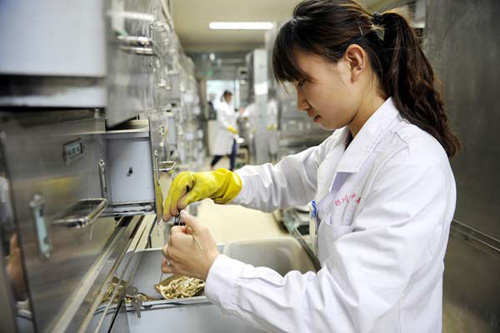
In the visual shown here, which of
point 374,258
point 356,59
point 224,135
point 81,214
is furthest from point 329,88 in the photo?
point 224,135

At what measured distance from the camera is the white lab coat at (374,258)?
672mm

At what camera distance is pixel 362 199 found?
2.67 feet

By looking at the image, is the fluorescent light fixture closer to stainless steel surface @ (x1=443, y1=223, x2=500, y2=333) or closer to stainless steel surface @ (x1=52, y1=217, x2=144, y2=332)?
stainless steel surface @ (x1=443, y1=223, x2=500, y2=333)

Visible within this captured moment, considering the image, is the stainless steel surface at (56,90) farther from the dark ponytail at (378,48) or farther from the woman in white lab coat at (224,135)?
the woman in white lab coat at (224,135)

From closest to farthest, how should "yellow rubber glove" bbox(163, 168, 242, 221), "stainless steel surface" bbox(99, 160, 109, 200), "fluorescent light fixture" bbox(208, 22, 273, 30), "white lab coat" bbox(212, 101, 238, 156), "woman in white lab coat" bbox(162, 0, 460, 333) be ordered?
"woman in white lab coat" bbox(162, 0, 460, 333), "stainless steel surface" bbox(99, 160, 109, 200), "yellow rubber glove" bbox(163, 168, 242, 221), "fluorescent light fixture" bbox(208, 22, 273, 30), "white lab coat" bbox(212, 101, 238, 156)

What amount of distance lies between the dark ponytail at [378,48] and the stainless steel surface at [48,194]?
1.79ft

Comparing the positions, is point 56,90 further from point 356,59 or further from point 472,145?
point 472,145

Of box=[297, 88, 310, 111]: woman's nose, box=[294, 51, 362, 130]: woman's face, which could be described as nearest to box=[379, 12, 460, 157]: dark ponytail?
box=[294, 51, 362, 130]: woman's face

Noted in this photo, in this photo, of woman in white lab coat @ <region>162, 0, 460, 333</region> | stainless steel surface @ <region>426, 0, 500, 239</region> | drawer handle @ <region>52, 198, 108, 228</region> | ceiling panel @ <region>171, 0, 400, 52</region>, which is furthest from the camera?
ceiling panel @ <region>171, 0, 400, 52</region>

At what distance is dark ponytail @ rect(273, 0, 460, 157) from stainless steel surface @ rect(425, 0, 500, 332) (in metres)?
0.54

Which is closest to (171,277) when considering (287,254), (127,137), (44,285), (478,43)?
(287,254)

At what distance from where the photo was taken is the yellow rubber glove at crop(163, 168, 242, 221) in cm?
109

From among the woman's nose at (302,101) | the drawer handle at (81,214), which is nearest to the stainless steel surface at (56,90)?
the drawer handle at (81,214)

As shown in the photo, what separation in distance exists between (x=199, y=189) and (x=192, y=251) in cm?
38
